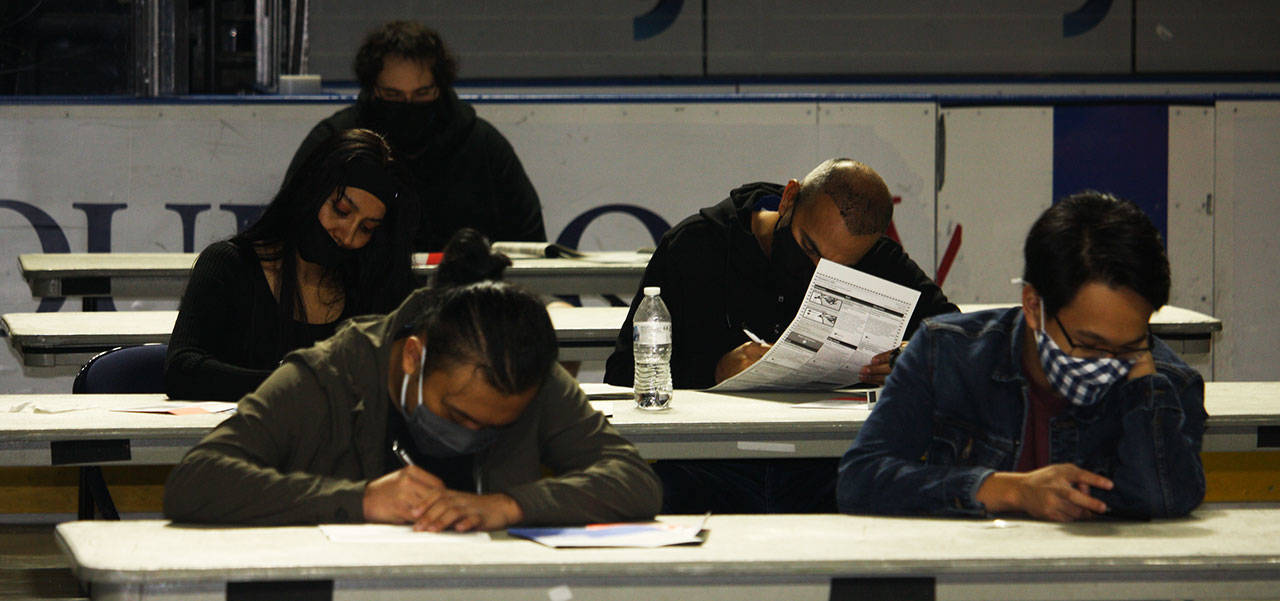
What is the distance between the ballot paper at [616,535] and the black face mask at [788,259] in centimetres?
130

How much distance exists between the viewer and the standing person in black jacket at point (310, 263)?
3.20m

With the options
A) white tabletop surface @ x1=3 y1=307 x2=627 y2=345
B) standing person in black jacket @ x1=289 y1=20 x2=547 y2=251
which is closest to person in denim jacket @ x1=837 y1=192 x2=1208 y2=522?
white tabletop surface @ x1=3 y1=307 x2=627 y2=345

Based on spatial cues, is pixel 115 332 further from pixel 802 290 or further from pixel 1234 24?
pixel 1234 24

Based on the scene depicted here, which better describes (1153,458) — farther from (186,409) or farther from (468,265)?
(186,409)

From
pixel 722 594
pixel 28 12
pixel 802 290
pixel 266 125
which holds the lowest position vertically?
pixel 722 594

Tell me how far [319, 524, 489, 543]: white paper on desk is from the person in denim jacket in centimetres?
62

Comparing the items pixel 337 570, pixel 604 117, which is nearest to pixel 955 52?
pixel 604 117

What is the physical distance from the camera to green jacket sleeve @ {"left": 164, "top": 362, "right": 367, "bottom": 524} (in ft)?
6.91

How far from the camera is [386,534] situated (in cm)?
205

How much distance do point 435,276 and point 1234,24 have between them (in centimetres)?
612

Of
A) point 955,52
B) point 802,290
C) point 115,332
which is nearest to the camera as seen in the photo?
point 802,290

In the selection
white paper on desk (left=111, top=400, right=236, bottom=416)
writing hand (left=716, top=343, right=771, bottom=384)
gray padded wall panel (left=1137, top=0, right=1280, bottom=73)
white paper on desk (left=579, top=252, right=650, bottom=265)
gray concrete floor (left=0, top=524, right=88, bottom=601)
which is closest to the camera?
white paper on desk (left=111, top=400, right=236, bottom=416)

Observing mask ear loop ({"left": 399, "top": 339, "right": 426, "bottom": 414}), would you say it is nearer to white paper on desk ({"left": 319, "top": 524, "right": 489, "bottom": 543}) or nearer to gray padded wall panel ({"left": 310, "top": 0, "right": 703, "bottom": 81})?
white paper on desk ({"left": 319, "top": 524, "right": 489, "bottom": 543})

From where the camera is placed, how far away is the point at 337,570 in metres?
1.83
